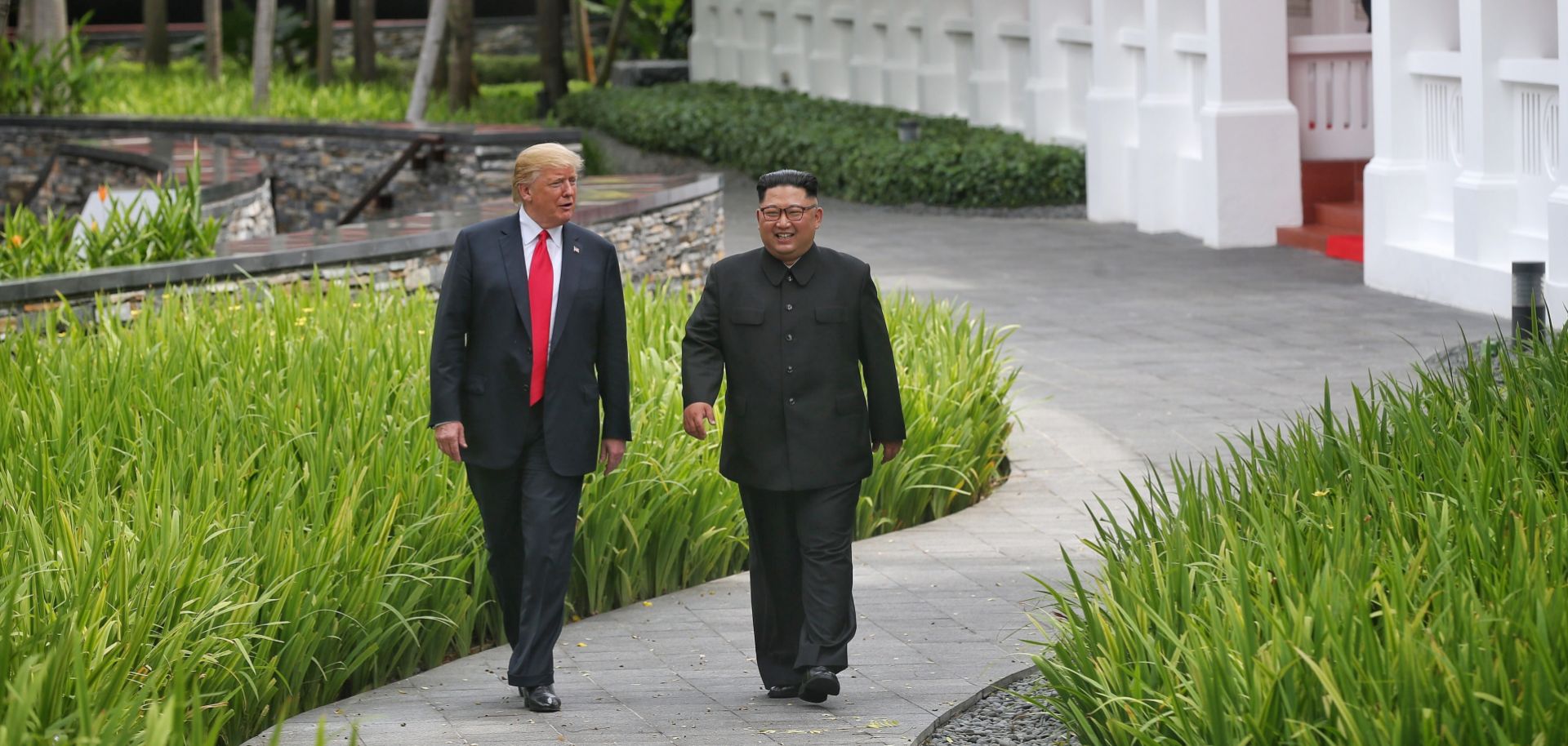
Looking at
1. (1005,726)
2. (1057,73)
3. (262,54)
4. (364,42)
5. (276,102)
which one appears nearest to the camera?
(1005,726)

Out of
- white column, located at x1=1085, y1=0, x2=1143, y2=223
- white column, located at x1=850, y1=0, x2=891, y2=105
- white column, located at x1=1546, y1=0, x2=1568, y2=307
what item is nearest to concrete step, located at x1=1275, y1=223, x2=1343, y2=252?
white column, located at x1=1085, y1=0, x2=1143, y2=223

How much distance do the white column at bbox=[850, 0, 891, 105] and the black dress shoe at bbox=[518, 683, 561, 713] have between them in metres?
23.6

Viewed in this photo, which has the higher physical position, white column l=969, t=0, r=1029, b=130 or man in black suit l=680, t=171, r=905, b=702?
white column l=969, t=0, r=1029, b=130

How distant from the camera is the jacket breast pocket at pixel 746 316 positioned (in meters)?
5.84

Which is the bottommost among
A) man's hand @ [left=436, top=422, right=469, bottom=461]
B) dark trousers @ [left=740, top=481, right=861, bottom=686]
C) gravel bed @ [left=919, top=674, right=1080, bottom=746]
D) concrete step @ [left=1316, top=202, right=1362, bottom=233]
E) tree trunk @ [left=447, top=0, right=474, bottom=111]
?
gravel bed @ [left=919, top=674, right=1080, bottom=746]

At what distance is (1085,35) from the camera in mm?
21828

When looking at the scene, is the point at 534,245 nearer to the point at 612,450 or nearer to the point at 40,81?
the point at 612,450

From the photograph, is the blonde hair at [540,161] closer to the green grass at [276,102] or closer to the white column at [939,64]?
the green grass at [276,102]

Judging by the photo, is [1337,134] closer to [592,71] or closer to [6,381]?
[6,381]

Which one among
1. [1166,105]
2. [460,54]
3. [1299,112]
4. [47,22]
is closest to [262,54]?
[47,22]

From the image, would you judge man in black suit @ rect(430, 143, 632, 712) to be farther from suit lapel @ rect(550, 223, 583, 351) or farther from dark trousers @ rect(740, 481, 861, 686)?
dark trousers @ rect(740, 481, 861, 686)

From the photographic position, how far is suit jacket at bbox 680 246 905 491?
5820 millimetres

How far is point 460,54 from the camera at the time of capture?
28.4m

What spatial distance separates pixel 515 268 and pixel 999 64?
1953 centimetres
